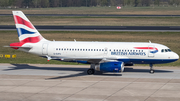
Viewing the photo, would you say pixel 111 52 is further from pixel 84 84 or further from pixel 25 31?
pixel 25 31

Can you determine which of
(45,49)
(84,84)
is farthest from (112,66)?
(45,49)

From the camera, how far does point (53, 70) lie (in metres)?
42.1

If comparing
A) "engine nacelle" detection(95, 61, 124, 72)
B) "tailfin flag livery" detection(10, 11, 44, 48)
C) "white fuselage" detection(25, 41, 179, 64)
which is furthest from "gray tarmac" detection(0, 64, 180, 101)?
"tailfin flag livery" detection(10, 11, 44, 48)

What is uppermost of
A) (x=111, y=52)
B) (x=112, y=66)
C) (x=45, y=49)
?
(x=45, y=49)

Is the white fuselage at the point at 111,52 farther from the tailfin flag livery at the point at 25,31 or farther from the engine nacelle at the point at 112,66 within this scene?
the tailfin flag livery at the point at 25,31

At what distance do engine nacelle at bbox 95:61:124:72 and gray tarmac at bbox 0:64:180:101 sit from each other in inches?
44.2

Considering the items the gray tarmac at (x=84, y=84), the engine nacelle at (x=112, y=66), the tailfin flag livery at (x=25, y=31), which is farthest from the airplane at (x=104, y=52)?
the gray tarmac at (x=84, y=84)

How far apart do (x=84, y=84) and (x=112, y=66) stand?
17.1ft

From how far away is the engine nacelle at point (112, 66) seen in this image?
36.2 m

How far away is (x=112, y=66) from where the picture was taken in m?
36.4

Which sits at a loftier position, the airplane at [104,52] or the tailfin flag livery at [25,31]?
the tailfin flag livery at [25,31]

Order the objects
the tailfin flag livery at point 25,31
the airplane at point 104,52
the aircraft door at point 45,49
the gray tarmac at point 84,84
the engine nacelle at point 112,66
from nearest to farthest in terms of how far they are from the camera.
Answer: the gray tarmac at point 84,84 → the engine nacelle at point 112,66 → the airplane at point 104,52 → the aircraft door at point 45,49 → the tailfin flag livery at point 25,31

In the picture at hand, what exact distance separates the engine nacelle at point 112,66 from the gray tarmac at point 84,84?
3.68 ft

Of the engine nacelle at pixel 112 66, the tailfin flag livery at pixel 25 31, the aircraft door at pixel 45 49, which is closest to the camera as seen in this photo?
the engine nacelle at pixel 112 66
